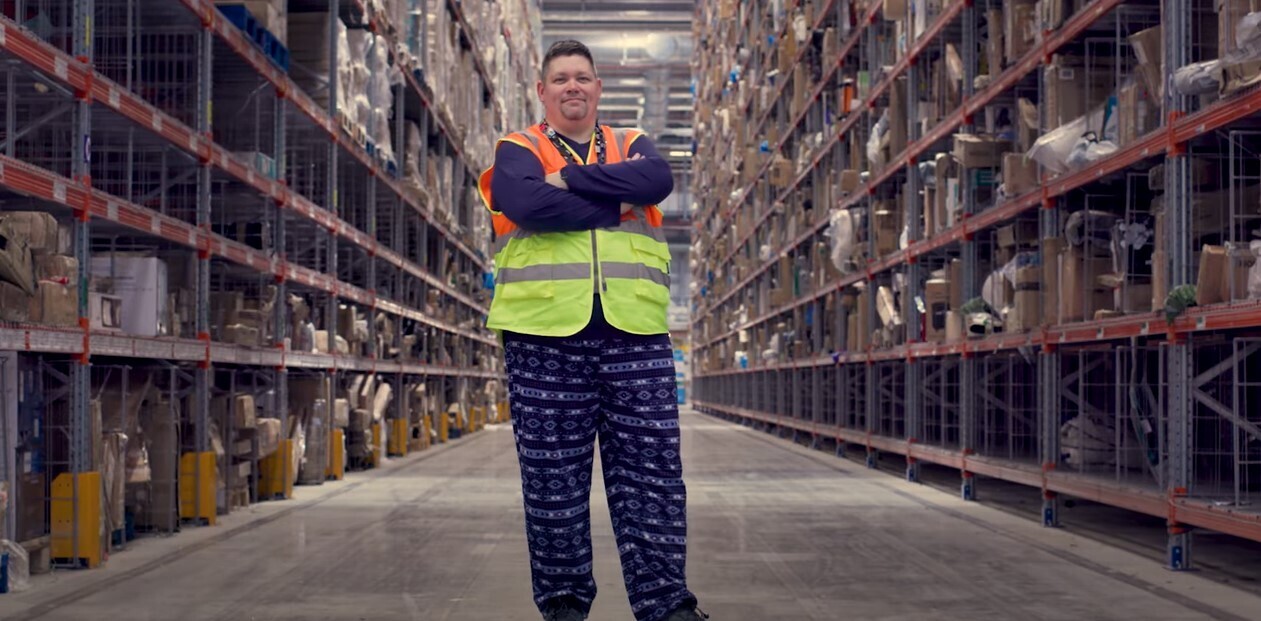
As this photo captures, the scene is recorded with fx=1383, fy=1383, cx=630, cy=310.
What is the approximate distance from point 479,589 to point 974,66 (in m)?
6.45

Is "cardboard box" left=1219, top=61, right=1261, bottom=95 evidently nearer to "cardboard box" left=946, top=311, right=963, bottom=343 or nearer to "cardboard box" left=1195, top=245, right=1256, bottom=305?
"cardboard box" left=1195, top=245, right=1256, bottom=305

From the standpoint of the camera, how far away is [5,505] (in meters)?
5.69

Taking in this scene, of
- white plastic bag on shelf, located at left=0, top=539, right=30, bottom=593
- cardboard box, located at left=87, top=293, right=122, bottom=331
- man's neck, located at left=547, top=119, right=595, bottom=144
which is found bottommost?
white plastic bag on shelf, located at left=0, top=539, right=30, bottom=593

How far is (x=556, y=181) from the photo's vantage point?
12.0 feet

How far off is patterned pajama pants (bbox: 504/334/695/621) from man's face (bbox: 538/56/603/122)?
2.09 feet

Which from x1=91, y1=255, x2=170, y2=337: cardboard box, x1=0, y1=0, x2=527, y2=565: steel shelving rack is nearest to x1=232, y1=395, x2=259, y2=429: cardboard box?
x1=0, y1=0, x2=527, y2=565: steel shelving rack

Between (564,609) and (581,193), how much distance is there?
111 centimetres

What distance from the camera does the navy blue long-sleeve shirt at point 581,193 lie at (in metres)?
3.62

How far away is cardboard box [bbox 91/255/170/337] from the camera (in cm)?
779

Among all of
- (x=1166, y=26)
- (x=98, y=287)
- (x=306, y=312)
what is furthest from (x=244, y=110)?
(x=1166, y=26)

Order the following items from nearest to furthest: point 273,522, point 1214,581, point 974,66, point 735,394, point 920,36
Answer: point 1214,581, point 273,522, point 974,66, point 920,36, point 735,394

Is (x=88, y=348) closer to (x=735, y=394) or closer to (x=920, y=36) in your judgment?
(x=920, y=36)

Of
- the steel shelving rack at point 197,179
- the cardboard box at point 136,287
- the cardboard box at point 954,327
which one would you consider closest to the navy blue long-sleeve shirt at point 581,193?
the steel shelving rack at point 197,179

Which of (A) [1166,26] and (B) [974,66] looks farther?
(B) [974,66]
